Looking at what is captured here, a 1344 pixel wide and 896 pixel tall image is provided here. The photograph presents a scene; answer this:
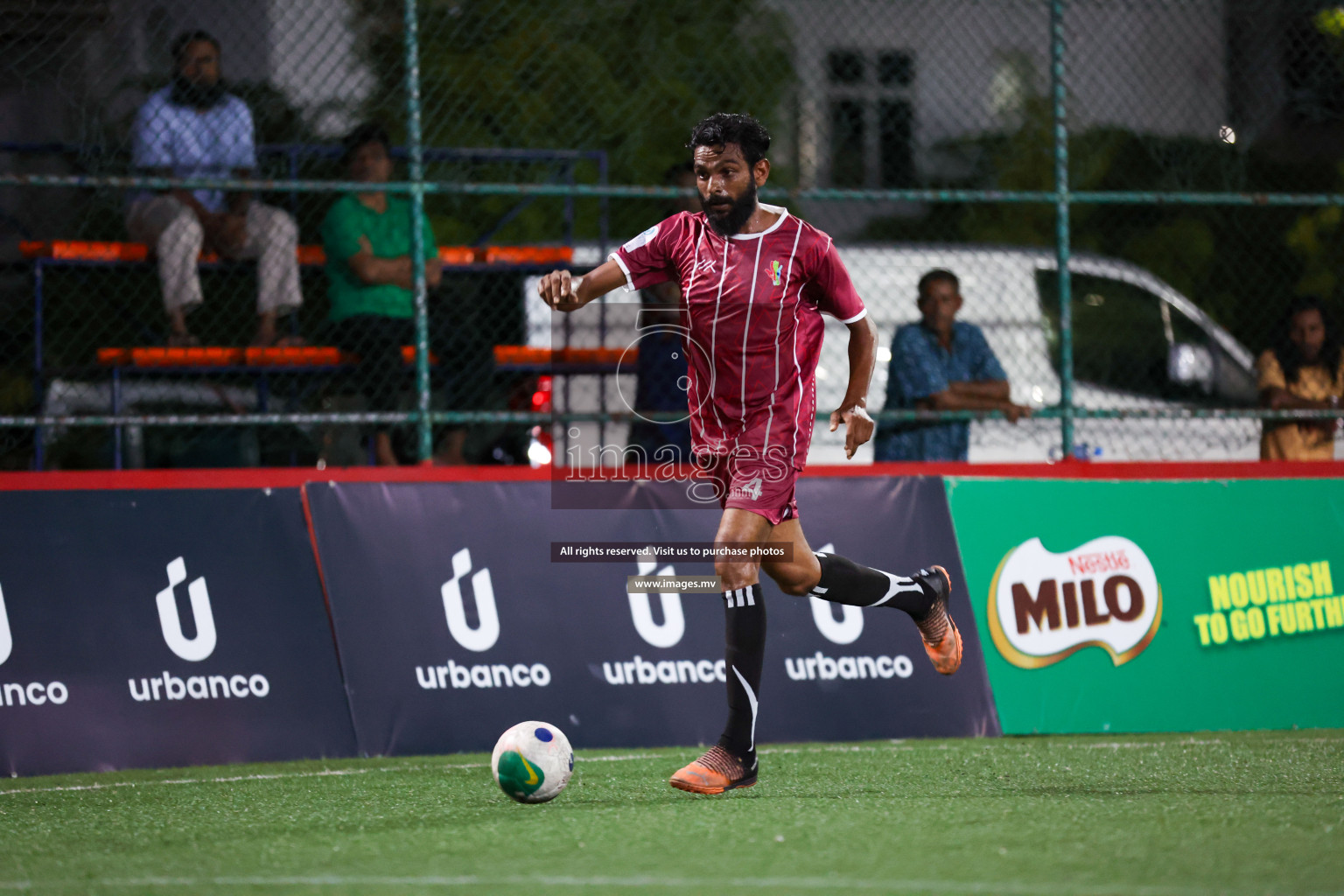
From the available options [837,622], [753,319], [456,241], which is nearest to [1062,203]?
[837,622]

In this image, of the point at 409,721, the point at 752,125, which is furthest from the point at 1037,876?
the point at 409,721

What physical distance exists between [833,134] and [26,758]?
897 cm

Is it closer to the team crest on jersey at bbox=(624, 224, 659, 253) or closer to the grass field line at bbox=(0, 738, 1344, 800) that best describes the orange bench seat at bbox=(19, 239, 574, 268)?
the team crest on jersey at bbox=(624, 224, 659, 253)

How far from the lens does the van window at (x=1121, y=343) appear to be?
10570mm

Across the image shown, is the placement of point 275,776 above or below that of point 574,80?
below

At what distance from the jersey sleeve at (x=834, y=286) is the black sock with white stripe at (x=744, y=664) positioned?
3.43 ft

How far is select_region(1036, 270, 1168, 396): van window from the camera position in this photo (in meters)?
10.6

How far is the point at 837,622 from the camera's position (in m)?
7.25

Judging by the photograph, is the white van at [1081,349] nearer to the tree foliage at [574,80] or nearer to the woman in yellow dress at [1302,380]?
the woman in yellow dress at [1302,380]

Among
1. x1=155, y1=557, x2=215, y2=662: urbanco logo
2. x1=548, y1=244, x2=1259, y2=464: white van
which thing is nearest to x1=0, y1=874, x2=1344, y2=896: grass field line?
x1=155, y1=557, x2=215, y2=662: urbanco logo

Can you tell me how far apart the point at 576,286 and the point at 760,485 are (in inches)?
37.5

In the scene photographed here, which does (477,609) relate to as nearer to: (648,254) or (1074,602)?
(648,254)

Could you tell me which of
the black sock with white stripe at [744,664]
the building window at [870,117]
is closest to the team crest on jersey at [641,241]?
the black sock with white stripe at [744,664]

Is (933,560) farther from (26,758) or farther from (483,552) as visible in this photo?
(26,758)
